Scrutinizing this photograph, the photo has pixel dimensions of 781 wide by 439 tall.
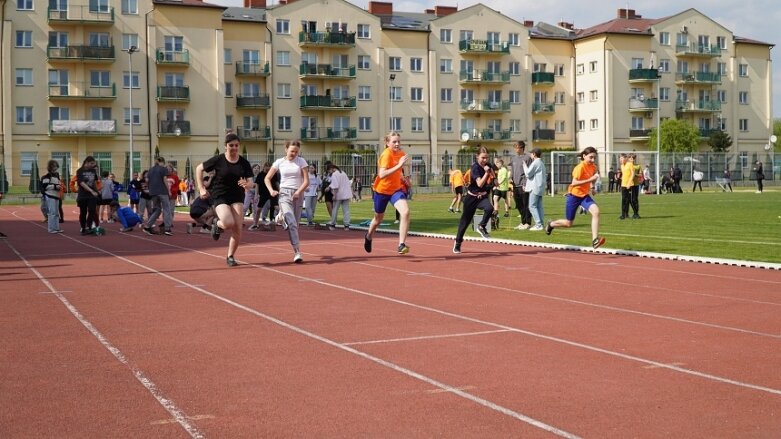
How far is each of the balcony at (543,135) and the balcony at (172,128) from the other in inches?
1298

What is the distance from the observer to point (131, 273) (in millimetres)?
14781

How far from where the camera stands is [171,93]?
75562 mm

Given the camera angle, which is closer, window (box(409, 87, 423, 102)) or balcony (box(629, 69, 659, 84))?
window (box(409, 87, 423, 102))

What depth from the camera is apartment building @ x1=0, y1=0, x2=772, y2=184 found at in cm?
7294

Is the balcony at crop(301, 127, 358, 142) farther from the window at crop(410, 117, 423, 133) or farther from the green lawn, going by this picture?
the green lawn

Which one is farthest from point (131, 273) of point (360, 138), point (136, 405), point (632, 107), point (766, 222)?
point (632, 107)

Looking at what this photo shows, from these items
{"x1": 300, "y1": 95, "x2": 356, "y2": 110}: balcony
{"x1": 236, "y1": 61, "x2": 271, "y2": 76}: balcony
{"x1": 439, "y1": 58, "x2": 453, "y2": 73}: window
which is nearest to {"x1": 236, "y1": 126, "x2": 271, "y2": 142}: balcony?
{"x1": 300, "y1": 95, "x2": 356, "y2": 110}: balcony

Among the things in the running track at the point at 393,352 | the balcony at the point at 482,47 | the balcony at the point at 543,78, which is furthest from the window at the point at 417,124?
the running track at the point at 393,352

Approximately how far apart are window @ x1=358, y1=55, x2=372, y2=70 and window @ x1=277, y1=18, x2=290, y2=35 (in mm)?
6828

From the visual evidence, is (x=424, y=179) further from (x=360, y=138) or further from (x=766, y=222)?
(x=766, y=222)

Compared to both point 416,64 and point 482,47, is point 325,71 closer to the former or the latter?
point 416,64

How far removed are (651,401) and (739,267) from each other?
903 centimetres

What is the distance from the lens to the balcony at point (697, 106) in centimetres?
9375

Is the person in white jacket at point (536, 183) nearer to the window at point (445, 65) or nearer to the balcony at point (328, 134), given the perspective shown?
the balcony at point (328, 134)
